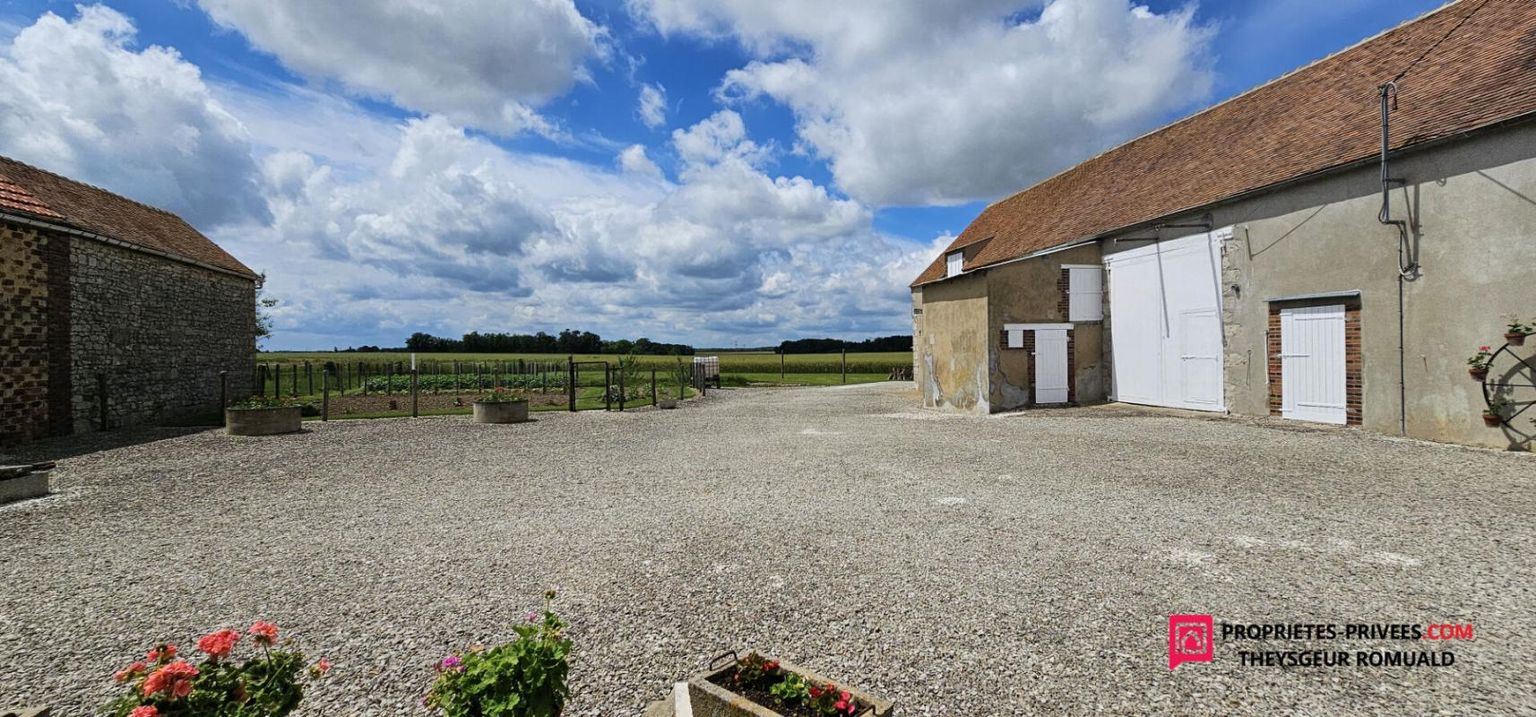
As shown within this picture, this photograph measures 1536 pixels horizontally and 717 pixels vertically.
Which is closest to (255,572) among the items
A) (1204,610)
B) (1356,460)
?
(1204,610)

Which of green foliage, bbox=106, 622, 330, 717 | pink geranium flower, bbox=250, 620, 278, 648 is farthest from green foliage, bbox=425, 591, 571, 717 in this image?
pink geranium flower, bbox=250, 620, 278, 648

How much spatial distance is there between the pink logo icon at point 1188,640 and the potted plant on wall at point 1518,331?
30.8ft

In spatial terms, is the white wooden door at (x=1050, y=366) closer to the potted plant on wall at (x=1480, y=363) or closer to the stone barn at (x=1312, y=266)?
the stone barn at (x=1312, y=266)

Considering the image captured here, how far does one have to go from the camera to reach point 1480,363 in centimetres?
924

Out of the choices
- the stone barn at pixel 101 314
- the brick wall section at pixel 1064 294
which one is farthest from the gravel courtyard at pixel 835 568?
the brick wall section at pixel 1064 294

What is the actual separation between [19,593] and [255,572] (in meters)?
1.43

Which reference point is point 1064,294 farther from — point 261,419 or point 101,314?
point 101,314

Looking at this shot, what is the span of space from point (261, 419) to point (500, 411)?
15.1 feet

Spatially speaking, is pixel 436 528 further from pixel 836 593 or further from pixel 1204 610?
pixel 1204 610

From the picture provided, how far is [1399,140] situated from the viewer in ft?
33.9

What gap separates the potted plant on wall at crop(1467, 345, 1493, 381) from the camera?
916cm

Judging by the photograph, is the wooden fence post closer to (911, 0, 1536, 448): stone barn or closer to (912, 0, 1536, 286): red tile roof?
(911, 0, 1536, 448): stone barn

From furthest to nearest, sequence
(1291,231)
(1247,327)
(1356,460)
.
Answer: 1. (1247,327)
2. (1291,231)
3. (1356,460)

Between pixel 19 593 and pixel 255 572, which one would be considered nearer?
pixel 19 593
